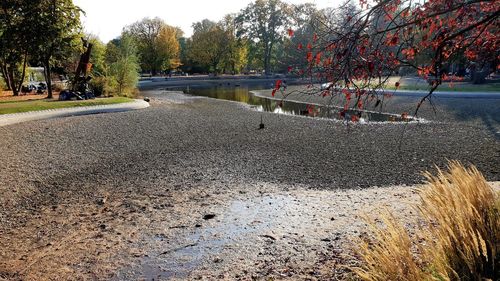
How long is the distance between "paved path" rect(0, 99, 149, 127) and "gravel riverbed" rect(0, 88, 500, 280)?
104 centimetres

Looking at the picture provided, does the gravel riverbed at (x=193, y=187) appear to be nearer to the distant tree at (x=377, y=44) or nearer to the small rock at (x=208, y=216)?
the small rock at (x=208, y=216)

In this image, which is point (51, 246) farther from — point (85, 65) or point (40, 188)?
point (85, 65)

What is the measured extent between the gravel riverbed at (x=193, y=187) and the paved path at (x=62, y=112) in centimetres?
104

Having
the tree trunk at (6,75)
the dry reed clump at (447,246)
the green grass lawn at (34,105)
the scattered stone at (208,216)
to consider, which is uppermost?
the tree trunk at (6,75)

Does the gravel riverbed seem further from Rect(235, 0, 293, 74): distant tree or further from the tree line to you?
Rect(235, 0, 293, 74): distant tree

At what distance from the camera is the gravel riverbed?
16.5 feet

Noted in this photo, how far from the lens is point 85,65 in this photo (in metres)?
25.5

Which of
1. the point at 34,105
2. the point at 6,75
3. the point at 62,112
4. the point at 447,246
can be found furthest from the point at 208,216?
the point at 6,75

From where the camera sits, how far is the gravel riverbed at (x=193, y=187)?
502 cm

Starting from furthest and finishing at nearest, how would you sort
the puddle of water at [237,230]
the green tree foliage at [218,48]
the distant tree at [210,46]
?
the green tree foliage at [218,48] < the distant tree at [210,46] < the puddle of water at [237,230]

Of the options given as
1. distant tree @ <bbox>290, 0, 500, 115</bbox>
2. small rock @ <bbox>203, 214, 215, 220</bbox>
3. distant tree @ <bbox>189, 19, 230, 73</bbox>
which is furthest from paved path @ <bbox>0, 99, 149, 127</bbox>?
distant tree @ <bbox>189, 19, 230, 73</bbox>

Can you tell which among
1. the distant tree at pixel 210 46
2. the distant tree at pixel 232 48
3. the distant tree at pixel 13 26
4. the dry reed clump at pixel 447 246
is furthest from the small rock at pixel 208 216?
the distant tree at pixel 232 48

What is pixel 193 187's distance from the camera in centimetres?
837

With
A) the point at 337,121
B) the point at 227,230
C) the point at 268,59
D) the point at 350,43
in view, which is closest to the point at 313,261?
the point at 227,230
